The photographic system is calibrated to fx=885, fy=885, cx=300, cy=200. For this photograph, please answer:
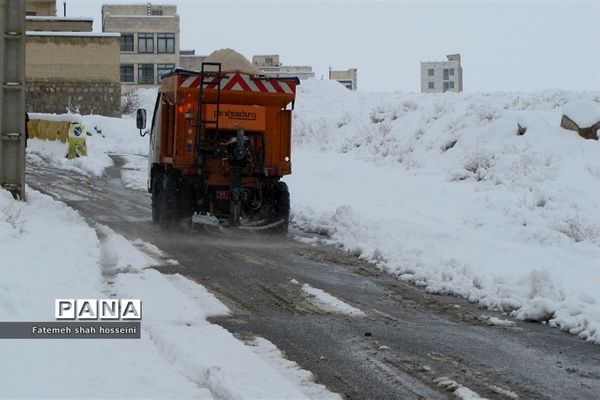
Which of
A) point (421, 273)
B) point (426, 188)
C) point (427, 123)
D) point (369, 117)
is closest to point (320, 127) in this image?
point (369, 117)

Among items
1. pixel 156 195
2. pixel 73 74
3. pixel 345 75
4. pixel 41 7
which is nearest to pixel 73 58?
pixel 73 74

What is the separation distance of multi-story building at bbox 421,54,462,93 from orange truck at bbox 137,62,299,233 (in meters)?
88.7

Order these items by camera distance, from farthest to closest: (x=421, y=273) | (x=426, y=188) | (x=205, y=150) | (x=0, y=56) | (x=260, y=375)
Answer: (x=426, y=188)
(x=0, y=56)
(x=205, y=150)
(x=421, y=273)
(x=260, y=375)

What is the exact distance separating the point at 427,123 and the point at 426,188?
9551 millimetres

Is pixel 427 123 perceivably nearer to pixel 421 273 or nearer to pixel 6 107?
pixel 6 107

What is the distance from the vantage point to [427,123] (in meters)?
29.7

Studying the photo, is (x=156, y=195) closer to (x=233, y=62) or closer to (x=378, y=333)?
(x=233, y=62)

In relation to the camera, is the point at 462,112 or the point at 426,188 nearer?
the point at 426,188

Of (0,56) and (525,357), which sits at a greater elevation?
(0,56)

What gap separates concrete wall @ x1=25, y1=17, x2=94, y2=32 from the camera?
64.1 meters

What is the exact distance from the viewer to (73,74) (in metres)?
59.0

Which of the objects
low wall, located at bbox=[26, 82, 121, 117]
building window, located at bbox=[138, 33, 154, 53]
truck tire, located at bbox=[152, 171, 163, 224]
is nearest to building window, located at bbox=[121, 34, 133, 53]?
building window, located at bbox=[138, 33, 154, 53]

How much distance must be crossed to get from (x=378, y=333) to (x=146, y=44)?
3203 inches

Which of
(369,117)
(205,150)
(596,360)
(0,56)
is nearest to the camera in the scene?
(596,360)
